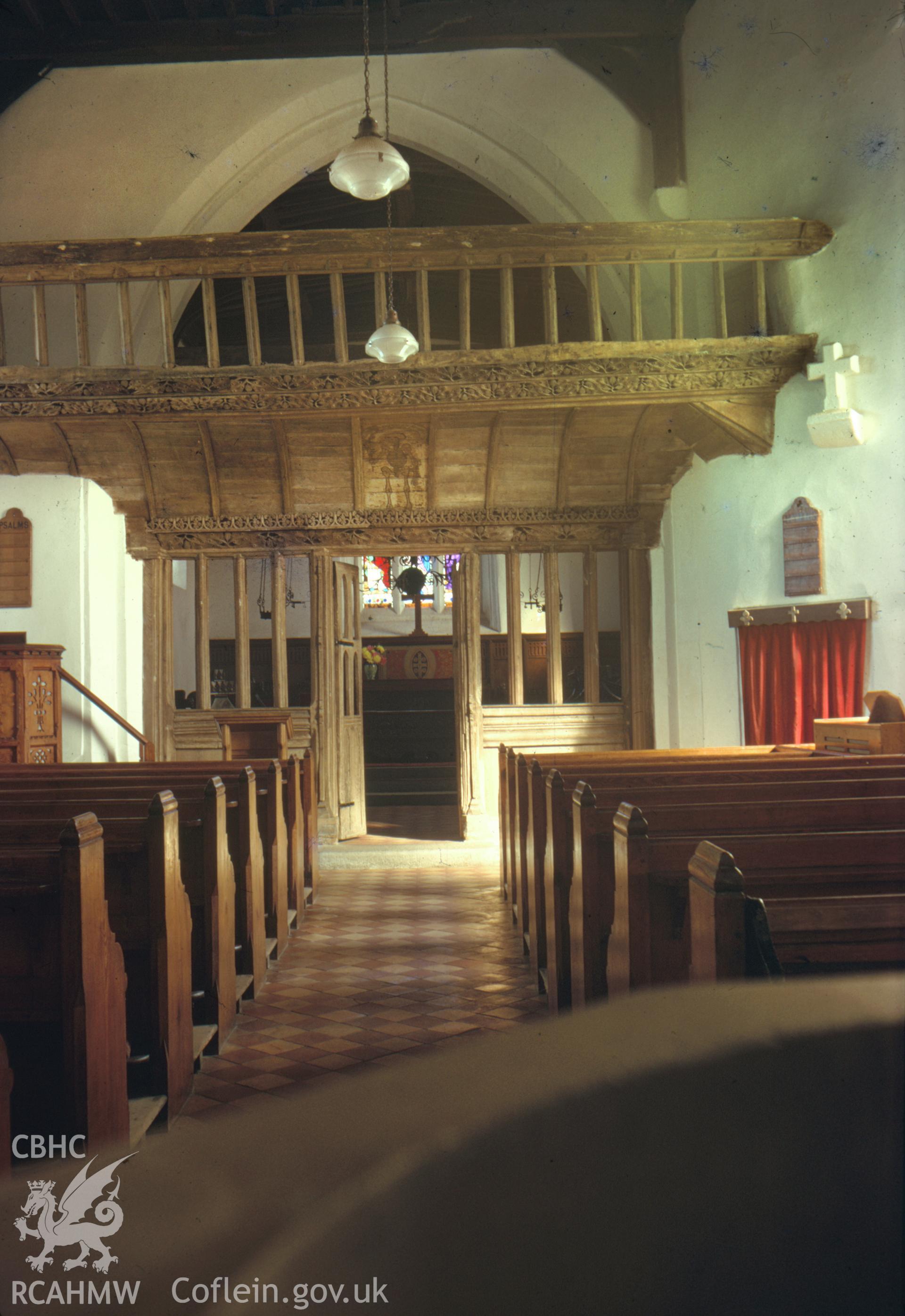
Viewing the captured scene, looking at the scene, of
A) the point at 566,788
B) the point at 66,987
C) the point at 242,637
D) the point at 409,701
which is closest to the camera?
the point at 66,987

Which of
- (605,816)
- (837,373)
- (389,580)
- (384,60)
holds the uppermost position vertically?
(384,60)

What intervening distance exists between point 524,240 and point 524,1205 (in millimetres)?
6033

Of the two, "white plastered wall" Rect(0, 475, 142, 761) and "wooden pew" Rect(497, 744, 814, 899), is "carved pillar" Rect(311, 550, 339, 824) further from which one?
"wooden pew" Rect(497, 744, 814, 899)

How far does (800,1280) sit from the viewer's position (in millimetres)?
773

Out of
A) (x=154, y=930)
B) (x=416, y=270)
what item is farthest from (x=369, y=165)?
(x=154, y=930)

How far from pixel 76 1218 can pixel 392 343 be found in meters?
5.21

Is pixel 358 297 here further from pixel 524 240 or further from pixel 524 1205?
pixel 524 1205

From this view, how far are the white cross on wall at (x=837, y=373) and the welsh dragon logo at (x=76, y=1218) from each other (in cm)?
542

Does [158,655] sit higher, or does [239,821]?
[158,655]

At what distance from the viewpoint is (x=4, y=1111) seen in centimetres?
129

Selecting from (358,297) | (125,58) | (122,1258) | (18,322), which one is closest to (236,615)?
(18,322)

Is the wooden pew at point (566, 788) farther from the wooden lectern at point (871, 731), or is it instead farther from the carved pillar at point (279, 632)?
the carved pillar at point (279, 632)

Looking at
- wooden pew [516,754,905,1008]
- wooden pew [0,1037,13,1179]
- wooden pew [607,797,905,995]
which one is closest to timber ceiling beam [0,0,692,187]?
wooden pew [516,754,905,1008]

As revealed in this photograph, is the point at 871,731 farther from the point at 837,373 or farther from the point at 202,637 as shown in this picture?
the point at 202,637
